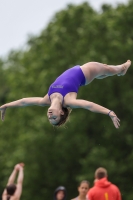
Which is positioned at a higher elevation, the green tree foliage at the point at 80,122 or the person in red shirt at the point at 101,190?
the green tree foliage at the point at 80,122

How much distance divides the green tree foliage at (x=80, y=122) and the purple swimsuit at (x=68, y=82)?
17.3 metres

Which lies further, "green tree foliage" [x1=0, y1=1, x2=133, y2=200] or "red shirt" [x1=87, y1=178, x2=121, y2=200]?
"green tree foliage" [x1=0, y1=1, x2=133, y2=200]

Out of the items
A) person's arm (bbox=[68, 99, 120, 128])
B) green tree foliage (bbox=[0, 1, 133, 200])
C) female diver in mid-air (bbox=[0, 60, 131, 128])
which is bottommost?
person's arm (bbox=[68, 99, 120, 128])

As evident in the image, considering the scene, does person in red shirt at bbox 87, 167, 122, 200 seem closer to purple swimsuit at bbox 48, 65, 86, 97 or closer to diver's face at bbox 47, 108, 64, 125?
purple swimsuit at bbox 48, 65, 86, 97

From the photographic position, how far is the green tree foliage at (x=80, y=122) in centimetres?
2972

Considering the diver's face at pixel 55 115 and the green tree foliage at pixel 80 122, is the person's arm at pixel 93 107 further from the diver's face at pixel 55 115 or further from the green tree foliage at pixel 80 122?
the green tree foliage at pixel 80 122

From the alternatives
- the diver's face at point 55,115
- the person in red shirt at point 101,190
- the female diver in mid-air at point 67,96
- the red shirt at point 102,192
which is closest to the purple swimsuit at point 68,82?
the female diver in mid-air at point 67,96

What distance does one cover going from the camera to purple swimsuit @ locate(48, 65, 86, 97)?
1071 centimetres

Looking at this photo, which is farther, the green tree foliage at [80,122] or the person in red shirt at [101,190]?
the green tree foliage at [80,122]

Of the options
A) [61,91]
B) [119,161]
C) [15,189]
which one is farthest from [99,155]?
[61,91]

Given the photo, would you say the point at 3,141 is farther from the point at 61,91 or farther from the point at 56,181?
the point at 61,91

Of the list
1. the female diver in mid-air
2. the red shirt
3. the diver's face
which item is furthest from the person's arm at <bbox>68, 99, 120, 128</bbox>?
the red shirt

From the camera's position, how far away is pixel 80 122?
3080 centimetres

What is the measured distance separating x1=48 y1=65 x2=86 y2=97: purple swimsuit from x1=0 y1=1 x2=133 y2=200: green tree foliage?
17324mm
